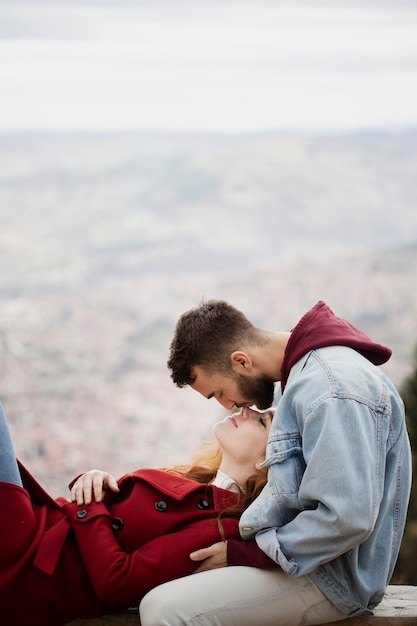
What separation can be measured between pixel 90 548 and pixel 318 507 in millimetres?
655

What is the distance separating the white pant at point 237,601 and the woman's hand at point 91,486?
1.20ft

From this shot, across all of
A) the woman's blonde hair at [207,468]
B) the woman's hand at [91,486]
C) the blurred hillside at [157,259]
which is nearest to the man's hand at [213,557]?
the woman's blonde hair at [207,468]

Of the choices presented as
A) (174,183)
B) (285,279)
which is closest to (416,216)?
(285,279)

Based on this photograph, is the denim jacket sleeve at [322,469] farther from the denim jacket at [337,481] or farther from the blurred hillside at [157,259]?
the blurred hillside at [157,259]

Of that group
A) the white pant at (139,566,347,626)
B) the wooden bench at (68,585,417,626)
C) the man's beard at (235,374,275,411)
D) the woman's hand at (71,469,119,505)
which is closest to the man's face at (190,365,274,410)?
the man's beard at (235,374,275,411)

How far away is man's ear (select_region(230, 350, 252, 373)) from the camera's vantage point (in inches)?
97.7

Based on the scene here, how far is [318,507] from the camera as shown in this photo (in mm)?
2057

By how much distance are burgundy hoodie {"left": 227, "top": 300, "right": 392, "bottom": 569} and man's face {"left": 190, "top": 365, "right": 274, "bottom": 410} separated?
0.45 feet

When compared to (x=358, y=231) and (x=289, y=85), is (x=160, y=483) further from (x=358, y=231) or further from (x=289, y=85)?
(x=289, y=85)

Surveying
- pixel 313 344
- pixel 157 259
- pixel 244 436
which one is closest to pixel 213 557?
pixel 244 436

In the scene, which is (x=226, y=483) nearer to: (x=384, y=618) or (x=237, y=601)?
(x=237, y=601)

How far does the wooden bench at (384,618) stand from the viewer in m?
2.29

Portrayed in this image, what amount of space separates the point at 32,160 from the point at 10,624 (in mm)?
62132

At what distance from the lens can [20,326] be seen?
4850 cm
